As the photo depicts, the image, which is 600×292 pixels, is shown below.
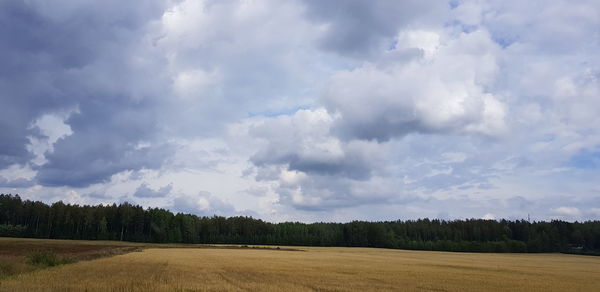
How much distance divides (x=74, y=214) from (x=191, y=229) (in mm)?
37100

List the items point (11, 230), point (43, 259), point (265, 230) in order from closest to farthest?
1. point (43, 259)
2. point (11, 230)
3. point (265, 230)

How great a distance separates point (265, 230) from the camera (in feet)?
556

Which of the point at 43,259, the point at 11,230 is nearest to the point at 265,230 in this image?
the point at 11,230

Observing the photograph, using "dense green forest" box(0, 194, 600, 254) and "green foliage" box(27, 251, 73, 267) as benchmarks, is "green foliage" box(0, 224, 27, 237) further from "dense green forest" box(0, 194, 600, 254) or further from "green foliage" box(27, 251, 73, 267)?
"green foliage" box(27, 251, 73, 267)

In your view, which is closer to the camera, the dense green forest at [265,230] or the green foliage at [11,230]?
the green foliage at [11,230]

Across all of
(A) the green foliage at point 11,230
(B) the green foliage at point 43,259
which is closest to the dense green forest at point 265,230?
(A) the green foliage at point 11,230

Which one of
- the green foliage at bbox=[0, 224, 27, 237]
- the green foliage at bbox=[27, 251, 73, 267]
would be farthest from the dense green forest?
the green foliage at bbox=[27, 251, 73, 267]

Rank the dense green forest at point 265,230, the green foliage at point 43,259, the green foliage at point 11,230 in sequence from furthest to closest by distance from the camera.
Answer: the dense green forest at point 265,230, the green foliage at point 11,230, the green foliage at point 43,259

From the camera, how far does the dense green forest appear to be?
13488 cm

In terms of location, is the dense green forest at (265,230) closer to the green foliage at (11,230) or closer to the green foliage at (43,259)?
the green foliage at (11,230)

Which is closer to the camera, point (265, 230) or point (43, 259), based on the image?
point (43, 259)

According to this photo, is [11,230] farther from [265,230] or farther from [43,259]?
[43,259]

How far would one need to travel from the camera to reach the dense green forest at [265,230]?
135 meters

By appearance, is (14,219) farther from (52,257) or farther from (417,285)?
(417,285)
